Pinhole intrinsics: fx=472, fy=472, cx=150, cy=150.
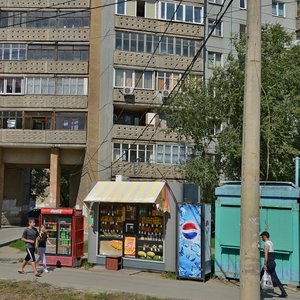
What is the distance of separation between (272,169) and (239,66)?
18.3ft

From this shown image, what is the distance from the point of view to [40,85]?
3684 cm

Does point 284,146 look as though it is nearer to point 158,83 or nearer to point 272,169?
point 272,169

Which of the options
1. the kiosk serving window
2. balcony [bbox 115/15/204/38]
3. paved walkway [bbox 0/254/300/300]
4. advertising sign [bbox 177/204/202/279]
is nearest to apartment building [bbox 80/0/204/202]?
balcony [bbox 115/15/204/38]

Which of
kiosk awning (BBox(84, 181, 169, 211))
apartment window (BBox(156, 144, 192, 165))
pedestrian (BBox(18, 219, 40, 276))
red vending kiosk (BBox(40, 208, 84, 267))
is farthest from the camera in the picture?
apartment window (BBox(156, 144, 192, 165))

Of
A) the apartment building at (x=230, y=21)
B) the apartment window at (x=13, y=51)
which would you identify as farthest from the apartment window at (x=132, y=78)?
the apartment window at (x=13, y=51)

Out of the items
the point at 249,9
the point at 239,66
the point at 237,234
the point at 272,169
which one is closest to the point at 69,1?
the point at 239,66

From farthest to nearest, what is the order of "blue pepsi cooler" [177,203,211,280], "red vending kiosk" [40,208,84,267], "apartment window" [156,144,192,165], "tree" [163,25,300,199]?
1. "apartment window" [156,144,192,165]
2. "tree" [163,25,300,199]
3. "red vending kiosk" [40,208,84,267]
4. "blue pepsi cooler" [177,203,211,280]

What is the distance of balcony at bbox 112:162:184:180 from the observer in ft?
116

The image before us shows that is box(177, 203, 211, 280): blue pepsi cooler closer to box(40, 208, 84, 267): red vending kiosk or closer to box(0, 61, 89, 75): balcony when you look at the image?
box(40, 208, 84, 267): red vending kiosk

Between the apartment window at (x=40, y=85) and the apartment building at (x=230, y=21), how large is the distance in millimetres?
12496

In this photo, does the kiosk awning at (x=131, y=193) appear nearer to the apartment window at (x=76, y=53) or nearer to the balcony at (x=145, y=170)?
the balcony at (x=145, y=170)

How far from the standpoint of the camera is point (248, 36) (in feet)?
24.4

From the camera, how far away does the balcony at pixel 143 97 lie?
3584cm

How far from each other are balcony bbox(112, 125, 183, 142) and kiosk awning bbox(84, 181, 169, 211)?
19.5 meters
